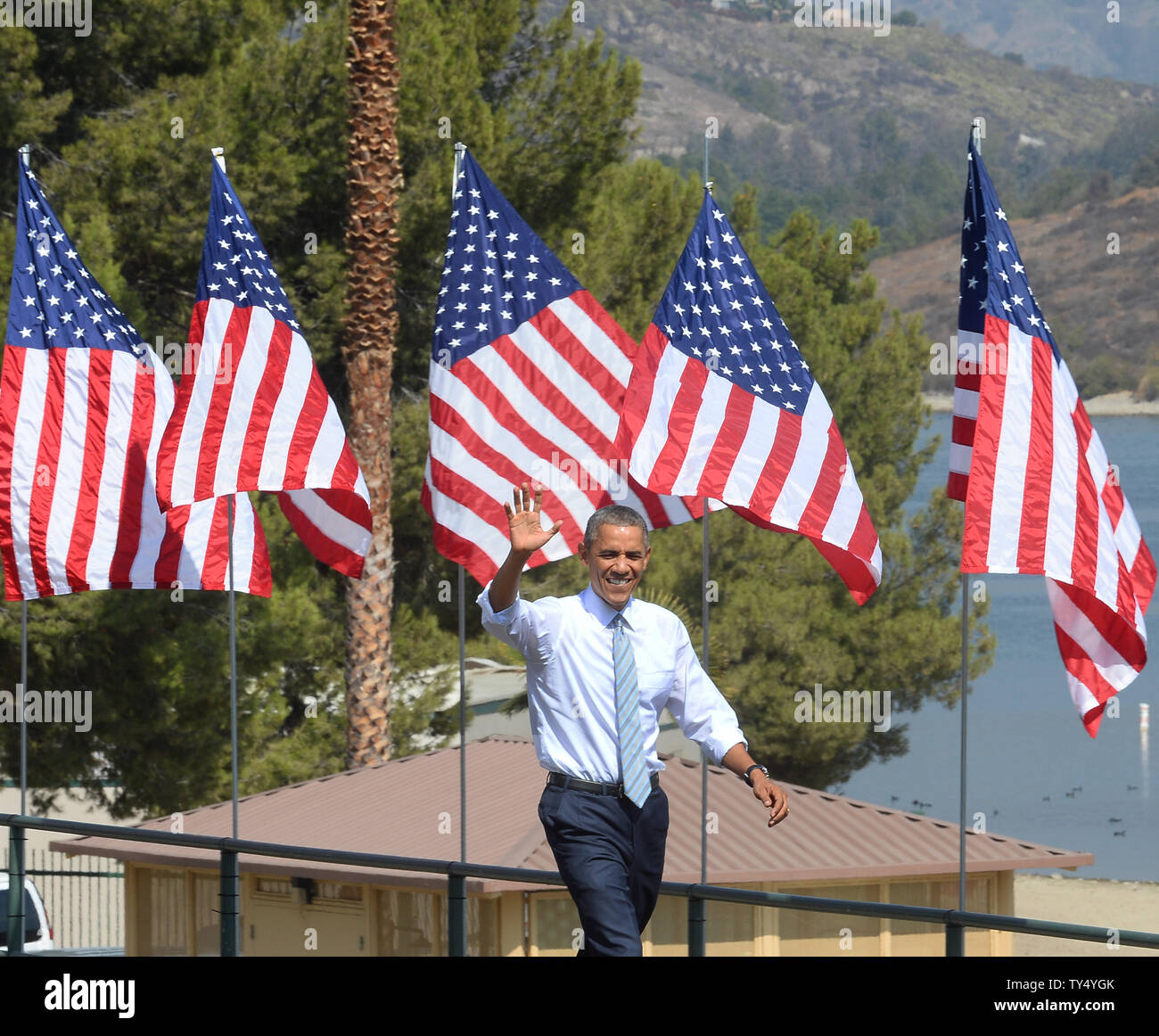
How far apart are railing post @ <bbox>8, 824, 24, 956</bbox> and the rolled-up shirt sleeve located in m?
4.72

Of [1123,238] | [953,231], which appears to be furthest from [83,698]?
[953,231]

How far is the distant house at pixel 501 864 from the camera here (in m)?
15.9

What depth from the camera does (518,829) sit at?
17.2 meters

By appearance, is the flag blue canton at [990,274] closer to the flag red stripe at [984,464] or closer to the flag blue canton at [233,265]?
the flag red stripe at [984,464]

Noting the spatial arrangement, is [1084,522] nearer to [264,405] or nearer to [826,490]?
[826,490]

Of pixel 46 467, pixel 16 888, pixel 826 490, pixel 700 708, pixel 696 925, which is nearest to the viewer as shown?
pixel 700 708

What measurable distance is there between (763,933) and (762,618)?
21.4 m

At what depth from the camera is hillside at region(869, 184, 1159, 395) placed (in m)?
143

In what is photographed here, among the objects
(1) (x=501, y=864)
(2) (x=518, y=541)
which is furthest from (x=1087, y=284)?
(2) (x=518, y=541)

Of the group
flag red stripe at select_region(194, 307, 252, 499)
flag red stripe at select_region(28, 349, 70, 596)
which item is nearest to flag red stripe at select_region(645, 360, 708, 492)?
flag red stripe at select_region(194, 307, 252, 499)

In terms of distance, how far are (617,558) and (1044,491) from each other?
156 inches

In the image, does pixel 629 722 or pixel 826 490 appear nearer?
pixel 629 722

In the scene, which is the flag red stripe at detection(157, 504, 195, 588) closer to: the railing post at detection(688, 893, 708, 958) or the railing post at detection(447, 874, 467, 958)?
the railing post at detection(447, 874, 467, 958)
